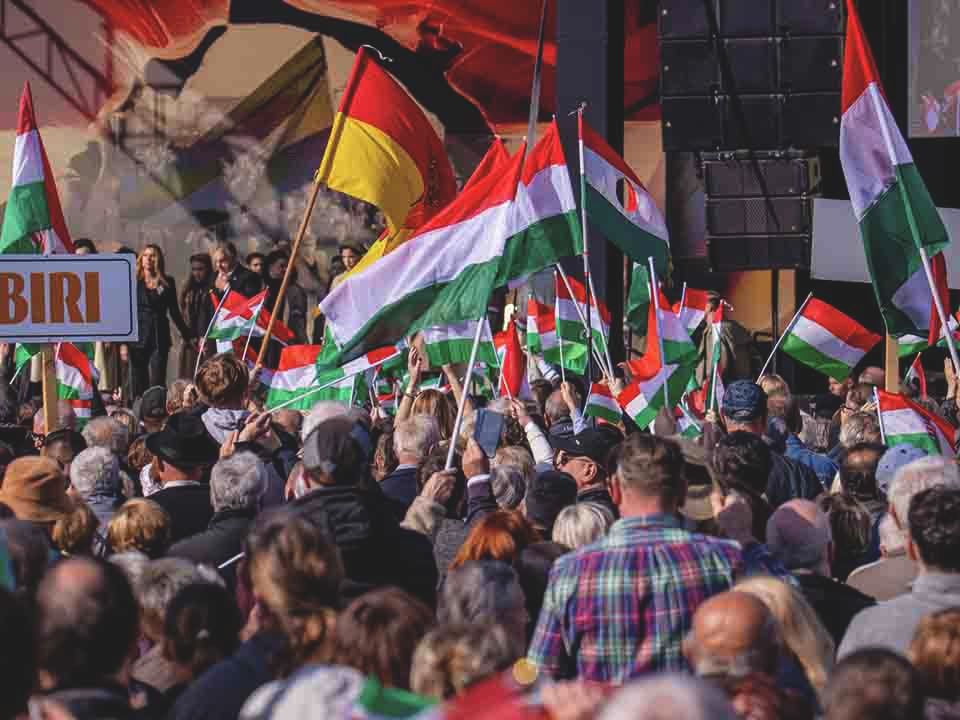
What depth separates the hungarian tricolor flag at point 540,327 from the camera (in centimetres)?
1303

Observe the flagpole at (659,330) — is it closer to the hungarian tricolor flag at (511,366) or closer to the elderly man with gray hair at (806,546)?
the hungarian tricolor flag at (511,366)

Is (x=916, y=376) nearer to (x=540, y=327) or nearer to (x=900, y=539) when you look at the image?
(x=540, y=327)

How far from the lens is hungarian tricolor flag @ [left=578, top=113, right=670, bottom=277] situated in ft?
32.9

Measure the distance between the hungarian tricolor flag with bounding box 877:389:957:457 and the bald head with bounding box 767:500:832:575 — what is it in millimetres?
2907

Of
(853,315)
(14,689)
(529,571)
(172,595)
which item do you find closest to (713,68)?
(853,315)

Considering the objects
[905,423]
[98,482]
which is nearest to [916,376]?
[905,423]

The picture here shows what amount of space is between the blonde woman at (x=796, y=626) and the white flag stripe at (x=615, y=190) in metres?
5.97

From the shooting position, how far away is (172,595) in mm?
4332

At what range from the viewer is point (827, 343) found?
1179 cm

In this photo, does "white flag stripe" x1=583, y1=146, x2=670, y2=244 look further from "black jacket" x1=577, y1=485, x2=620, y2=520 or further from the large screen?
the large screen

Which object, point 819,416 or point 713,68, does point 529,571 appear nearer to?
point 819,416

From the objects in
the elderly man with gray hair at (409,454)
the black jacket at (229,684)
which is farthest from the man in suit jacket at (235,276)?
the black jacket at (229,684)

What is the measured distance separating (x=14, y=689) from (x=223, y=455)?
11.8ft

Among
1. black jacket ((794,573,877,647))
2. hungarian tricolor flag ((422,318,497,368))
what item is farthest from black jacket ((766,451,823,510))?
hungarian tricolor flag ((422,318,497,368))
